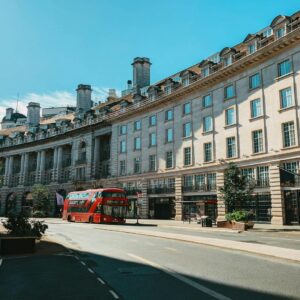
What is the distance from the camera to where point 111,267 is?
12656 mm

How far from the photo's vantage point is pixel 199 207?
4547cm

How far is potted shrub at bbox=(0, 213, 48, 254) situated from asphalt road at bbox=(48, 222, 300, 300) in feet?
7.01

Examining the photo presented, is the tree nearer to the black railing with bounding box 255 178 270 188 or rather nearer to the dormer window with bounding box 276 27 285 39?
the black railing with bounding box 255 178 270 188

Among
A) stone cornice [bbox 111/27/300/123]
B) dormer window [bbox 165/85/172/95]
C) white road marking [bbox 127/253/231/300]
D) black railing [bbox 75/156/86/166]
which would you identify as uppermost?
dormer window [bbox 165/85/172/95]

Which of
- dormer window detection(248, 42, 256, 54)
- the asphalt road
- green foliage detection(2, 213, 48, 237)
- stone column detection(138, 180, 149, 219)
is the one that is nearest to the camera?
the asphalt road

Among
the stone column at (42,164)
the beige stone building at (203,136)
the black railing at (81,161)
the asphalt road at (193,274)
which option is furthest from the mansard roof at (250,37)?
the stone column at (42,164)

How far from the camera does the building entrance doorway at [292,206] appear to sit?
118 feet

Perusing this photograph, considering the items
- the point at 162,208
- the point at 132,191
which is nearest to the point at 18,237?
the point at 162,208

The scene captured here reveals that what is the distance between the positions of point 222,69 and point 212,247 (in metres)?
30.3

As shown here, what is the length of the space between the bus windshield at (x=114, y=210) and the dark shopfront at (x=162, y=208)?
1039 centimetres

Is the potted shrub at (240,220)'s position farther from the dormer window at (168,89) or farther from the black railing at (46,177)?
the black railing at (46,177)

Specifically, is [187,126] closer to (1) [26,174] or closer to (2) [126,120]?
(2) [126,120]

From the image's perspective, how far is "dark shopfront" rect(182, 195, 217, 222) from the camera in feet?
145

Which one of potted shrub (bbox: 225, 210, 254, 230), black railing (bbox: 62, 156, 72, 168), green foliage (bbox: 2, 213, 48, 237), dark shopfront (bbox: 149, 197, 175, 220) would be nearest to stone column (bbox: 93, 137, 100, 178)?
black railing (bbox: 62, 156, 72, 168)
